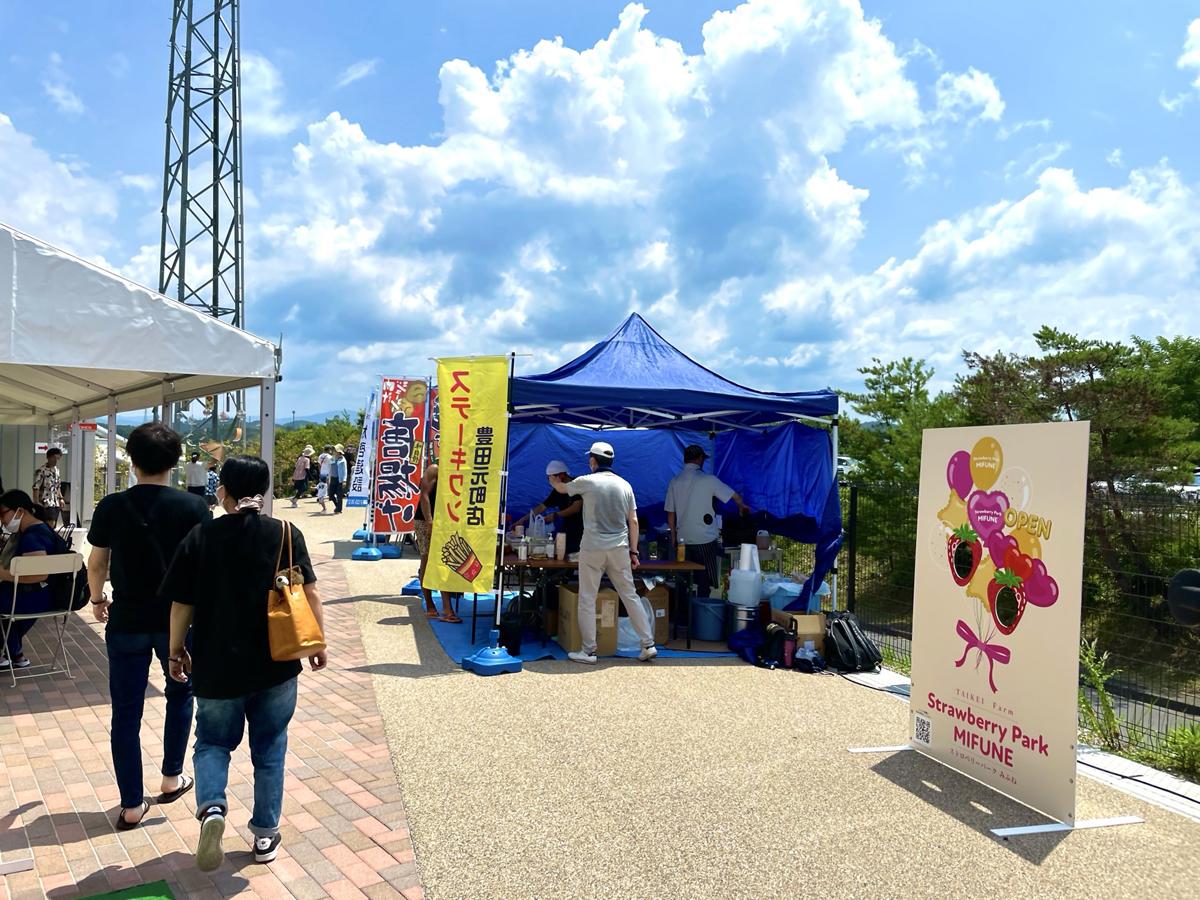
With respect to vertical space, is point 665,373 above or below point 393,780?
above

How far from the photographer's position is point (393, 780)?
390 cm

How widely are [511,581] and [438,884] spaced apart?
24.3ft

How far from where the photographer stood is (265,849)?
3051 millimetres

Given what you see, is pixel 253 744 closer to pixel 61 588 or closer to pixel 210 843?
pixel 210 843

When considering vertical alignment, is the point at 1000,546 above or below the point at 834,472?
below

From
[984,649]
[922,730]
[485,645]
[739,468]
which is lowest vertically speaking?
[485,645]

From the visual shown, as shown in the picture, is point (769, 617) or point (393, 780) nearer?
point (393, 780)

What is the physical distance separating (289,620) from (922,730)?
3.48 metres

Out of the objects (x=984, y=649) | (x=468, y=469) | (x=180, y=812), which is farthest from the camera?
(x=468, y=469)

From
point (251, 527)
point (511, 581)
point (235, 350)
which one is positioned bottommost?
Result: point (511, 581)

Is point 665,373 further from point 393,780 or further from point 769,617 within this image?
point 393,780

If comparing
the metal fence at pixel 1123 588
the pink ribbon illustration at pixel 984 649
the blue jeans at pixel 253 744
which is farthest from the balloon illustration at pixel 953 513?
the blue jeans at pixel 253 744

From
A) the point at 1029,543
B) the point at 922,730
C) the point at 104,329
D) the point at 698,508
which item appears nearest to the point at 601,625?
the point at 698,508

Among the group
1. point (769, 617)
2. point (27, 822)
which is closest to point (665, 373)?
point (769, 617)
